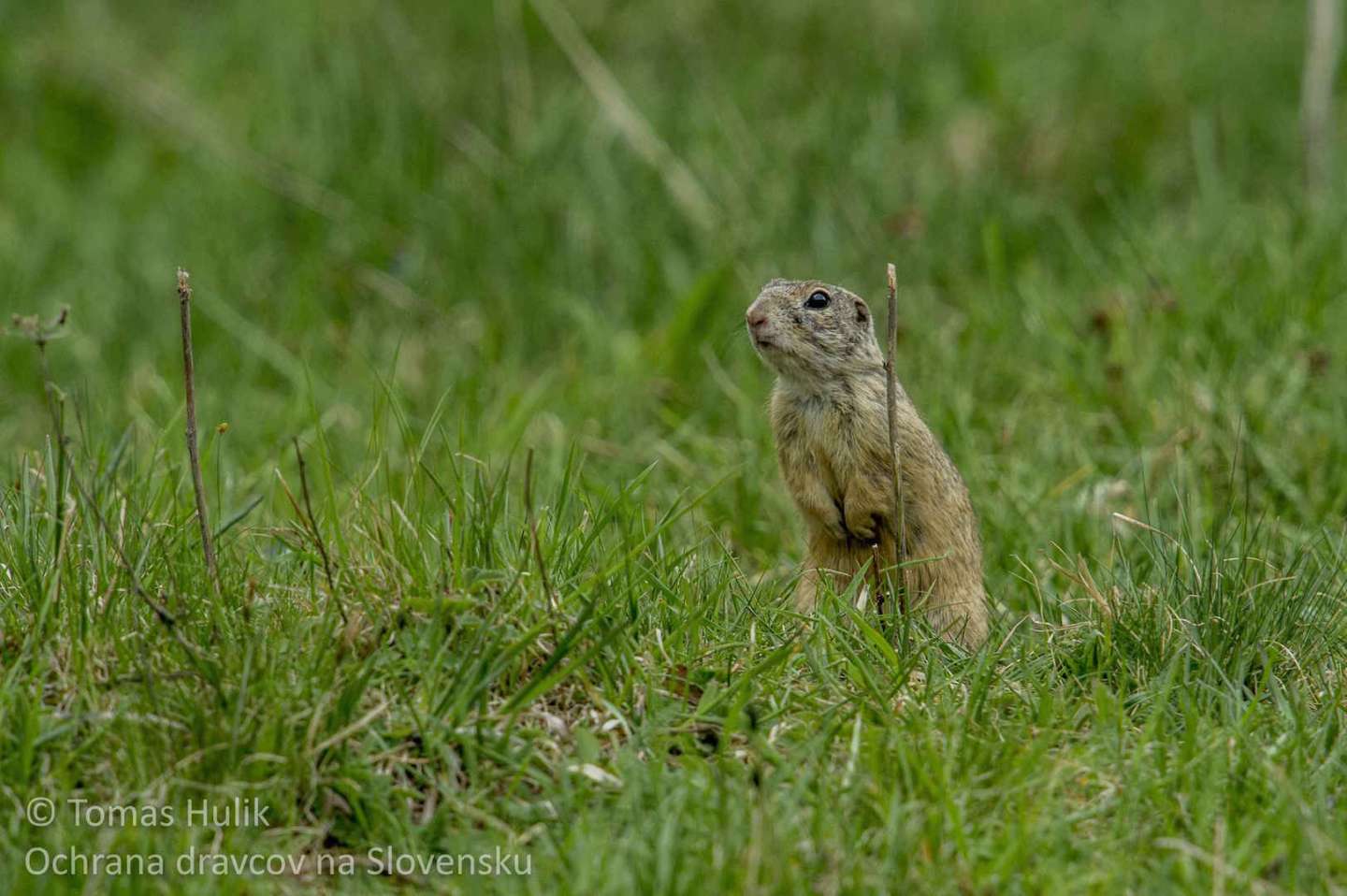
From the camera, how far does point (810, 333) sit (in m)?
4.19

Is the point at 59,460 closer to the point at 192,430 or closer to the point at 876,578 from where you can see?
the point at 192,430

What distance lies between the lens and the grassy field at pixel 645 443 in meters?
2.93

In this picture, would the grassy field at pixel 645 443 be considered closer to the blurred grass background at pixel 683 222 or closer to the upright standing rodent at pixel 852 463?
the blurred grass background at pixel 683 222

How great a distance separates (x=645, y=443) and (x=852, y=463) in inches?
56.6

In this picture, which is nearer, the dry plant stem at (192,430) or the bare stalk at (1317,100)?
the dry plant stem at (192,430)

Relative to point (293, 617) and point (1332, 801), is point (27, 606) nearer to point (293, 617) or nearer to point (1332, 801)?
point (293, 617)

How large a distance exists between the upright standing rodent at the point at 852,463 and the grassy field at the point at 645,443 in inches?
8.8

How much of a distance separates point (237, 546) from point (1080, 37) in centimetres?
558

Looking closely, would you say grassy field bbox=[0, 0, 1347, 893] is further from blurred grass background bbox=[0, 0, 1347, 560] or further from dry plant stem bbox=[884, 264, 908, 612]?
dry plant stem bbox=[884, 264, 908, 612]

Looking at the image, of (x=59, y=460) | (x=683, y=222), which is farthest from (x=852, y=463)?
(x=683, y=222)

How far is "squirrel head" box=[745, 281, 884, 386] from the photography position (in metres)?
4.14

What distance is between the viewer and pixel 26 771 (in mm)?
2895

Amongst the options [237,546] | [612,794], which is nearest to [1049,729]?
[612,794]

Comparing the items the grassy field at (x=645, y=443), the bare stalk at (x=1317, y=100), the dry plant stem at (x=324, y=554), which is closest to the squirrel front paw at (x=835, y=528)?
the grassy field at (x=645, y=443)
